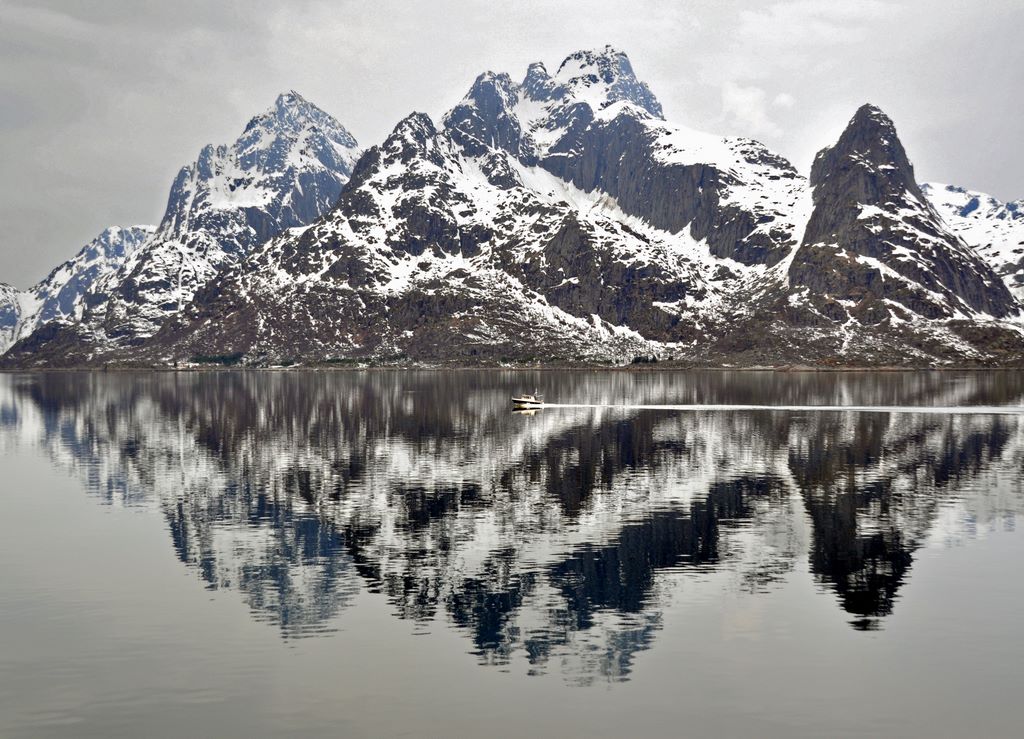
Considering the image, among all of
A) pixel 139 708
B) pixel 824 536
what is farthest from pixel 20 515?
pixel 824 536

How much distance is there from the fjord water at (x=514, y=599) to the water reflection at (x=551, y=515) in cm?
41

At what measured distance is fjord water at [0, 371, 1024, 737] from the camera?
47.0 m

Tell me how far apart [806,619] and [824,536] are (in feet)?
83.9

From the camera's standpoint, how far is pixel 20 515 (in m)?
98.6

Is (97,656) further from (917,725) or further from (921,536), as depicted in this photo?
(921,536)

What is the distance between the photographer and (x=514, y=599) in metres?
65.5

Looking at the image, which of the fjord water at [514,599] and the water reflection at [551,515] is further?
the water reflection at [551,515]

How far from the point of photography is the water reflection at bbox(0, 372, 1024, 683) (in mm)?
64062

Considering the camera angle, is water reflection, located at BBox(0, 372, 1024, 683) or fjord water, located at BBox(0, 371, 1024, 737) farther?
water reflection, located at BBox(0, 372, 1024, 683)

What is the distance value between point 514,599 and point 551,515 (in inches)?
1161

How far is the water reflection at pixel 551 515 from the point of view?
6406 centimetres

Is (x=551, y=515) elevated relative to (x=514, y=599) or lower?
elevated

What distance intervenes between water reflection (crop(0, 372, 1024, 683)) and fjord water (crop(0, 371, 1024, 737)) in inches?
16.2

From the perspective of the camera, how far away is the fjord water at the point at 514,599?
47031 mm
